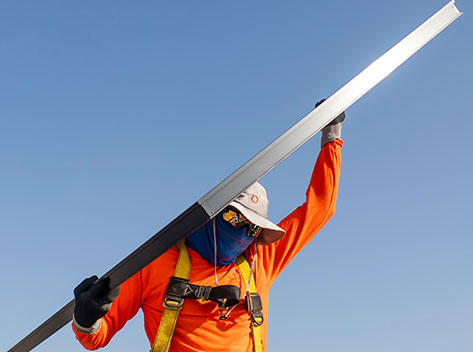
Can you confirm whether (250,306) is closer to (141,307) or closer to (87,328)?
(141,307)

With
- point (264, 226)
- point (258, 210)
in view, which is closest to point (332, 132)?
point (258, 210)

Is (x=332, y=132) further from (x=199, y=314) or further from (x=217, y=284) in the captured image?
(x=199, y=314)

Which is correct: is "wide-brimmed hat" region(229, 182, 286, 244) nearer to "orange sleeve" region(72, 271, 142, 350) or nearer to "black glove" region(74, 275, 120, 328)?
"orange sleeve" region(72, 271, 142, 350)

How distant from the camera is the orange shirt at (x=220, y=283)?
469 cm

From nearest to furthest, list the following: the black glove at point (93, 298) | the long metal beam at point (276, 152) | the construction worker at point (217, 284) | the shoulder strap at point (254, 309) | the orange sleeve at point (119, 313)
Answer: the long metal beam at point (276, 152)
the black glove at point (93, 298)
the orange sleeve at point (119, 313)
the construction worker at point (217, 284)
the shoulder strap at point (254, 309)

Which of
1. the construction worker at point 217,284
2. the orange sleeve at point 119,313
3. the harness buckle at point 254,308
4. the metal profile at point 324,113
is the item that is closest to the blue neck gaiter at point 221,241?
the construction worker at point 217,284

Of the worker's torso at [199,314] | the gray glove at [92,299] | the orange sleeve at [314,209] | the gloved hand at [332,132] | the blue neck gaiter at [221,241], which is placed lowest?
the gray glove at [92,299]

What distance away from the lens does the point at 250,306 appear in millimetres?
4805

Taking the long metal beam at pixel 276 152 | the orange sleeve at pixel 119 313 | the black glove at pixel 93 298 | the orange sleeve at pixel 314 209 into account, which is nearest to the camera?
the long metal beam at pixel 276 152

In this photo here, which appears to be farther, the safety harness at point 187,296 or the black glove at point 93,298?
the safety harness at point 187,296

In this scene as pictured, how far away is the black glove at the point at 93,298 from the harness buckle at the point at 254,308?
1.27 metres

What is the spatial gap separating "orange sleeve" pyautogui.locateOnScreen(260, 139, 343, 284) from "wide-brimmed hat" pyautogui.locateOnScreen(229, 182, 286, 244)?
266mm

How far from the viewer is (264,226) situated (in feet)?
15.4

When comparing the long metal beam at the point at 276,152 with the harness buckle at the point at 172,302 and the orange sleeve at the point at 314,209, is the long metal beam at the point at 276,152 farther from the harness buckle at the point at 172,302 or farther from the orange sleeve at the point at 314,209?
the orange sleeve at the point at 314,209
